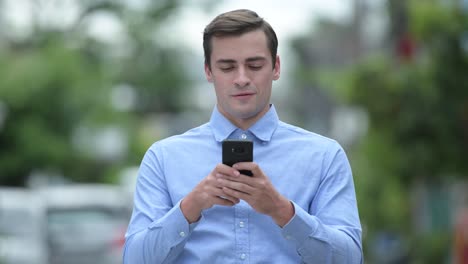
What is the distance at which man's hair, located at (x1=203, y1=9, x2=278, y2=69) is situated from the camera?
11.2 feet

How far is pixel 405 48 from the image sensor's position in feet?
45.2

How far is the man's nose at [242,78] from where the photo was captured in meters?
3.38

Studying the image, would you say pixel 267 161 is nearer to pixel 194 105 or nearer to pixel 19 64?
pixel 19 64

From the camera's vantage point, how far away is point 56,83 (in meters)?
21.9

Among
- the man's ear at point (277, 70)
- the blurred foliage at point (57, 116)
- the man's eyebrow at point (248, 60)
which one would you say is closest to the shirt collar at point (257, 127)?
the man's ear at point (277, 70)

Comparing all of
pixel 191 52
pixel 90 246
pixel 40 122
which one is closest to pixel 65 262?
pixel 90 246

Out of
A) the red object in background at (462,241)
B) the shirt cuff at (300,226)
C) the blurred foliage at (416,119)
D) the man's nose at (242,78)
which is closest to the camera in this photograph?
the shirt cuff at (300,226)

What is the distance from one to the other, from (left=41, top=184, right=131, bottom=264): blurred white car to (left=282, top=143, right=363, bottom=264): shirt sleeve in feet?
35.0

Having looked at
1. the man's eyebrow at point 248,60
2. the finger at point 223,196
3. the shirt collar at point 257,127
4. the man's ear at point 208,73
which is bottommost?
the finger at point 223,196

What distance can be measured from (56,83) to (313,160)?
61.7 ft

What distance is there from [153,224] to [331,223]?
0.53 meters

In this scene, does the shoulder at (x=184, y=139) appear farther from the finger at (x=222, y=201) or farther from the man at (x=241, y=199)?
the finger at (x=222, y=201)

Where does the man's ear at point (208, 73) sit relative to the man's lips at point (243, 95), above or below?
above

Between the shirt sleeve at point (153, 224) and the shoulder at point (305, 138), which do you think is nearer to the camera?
the shirt sleeve at point (153, 224)
